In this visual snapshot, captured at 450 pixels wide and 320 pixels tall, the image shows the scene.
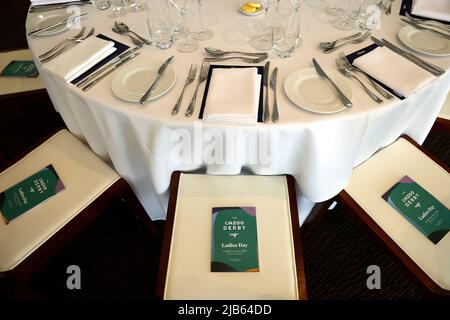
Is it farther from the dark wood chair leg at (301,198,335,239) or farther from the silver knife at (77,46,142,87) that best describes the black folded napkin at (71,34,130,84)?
the dark wood chair leg at (301,198,335,239)

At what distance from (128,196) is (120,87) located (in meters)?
0.40

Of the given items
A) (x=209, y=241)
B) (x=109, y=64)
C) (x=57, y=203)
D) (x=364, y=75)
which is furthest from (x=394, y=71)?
(x=57, y=203)

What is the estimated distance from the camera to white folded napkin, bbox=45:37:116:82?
0.87m

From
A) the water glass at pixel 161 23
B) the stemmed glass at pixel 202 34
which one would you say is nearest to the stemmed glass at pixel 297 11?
the stemmed glass at pixel 202 34

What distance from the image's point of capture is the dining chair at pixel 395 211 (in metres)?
0.83

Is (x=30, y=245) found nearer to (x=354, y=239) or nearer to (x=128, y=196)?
(x=128, y=196)

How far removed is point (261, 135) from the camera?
2.52 feet

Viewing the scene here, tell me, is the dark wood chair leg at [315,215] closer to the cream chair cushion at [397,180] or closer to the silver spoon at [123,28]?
the cream chair cushion at [397,180]

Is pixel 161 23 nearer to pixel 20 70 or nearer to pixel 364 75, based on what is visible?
pixel 364 75

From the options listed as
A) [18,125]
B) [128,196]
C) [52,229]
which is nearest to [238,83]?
[128,196]

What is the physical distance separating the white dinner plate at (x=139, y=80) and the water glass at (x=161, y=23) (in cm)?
9

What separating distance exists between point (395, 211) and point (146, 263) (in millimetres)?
905

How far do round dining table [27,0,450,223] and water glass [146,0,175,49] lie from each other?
24mm

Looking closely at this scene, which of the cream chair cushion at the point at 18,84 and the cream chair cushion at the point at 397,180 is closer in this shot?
the cream chair cushion at the point at 397,180
